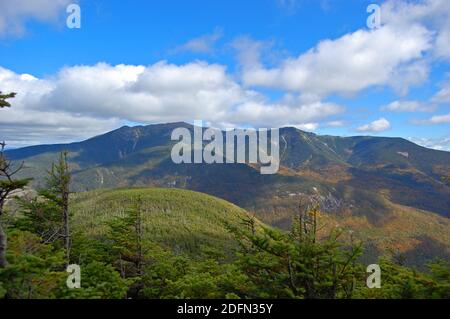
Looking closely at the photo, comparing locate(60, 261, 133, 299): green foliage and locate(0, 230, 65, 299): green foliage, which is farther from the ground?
locate(0, 230, 65, 299): green foliage

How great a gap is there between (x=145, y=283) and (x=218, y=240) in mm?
173859

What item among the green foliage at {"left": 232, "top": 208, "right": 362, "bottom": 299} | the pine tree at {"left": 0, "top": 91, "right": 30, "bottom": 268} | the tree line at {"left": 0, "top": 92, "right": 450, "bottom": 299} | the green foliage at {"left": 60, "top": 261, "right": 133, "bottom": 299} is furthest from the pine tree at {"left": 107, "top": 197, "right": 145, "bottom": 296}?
the green foliage at {"left": 232, "top": 208, "right": 362, "bottom": 299}

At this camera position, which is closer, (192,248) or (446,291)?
(446,291)

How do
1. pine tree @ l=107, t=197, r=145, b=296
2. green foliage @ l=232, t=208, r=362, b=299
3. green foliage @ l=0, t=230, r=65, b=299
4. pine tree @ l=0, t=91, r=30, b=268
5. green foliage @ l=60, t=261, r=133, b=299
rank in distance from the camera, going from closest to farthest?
green foliage @ l=0, t=230, r=65, b=299
green foliage @ l=60, t=261, r=133, b=299
pine tree @ l=0, t=91, r=30, b=268
green foliage @ l=232, t=208, r=362, b=299
pine tree @ l=107, t=197, r=145, b=296

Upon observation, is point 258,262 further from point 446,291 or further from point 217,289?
point 446,291

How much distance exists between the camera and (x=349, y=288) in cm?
1600

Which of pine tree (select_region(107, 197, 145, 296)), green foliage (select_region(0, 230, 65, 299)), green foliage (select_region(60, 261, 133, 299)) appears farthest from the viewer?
pine tree (select_region(107, 197, 145, 296))

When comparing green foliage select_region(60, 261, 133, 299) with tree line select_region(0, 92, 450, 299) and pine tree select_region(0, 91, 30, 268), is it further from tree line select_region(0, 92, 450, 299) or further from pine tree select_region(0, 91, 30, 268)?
pine tree select_region(0, 91, 30, 268)

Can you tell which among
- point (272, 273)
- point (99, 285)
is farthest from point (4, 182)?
point (272, 273)

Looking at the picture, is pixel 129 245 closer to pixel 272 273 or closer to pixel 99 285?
pixel 99 285

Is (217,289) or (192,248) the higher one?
(217,289)
